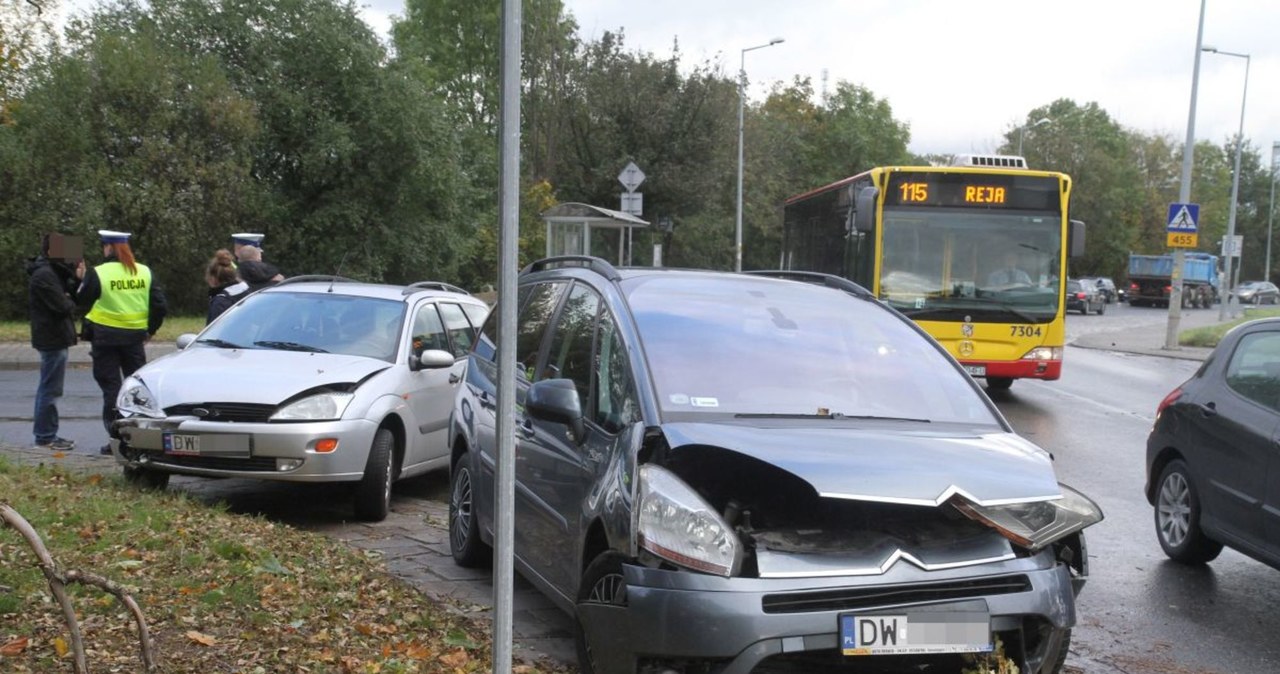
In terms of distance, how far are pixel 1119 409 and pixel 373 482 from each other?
38.6 ft

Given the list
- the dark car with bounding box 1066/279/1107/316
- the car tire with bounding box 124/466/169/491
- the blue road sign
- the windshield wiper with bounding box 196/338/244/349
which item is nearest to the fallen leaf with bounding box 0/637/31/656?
the car tire with bounding box 124/466/169/491

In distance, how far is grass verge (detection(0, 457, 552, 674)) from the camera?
4.28 m

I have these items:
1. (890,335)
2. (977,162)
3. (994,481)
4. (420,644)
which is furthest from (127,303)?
(977,162)

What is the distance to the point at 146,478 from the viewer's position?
776 centimetres

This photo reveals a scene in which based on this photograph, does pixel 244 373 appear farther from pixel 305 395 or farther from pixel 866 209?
pixel 866 209

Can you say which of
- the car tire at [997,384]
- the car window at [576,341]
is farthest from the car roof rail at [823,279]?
the car tire at [997,384]

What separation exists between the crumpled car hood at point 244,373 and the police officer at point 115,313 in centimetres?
168

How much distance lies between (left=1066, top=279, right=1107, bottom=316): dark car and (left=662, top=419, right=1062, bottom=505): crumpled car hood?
180ft

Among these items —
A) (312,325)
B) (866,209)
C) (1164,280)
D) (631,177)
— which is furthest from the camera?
(1164,280)

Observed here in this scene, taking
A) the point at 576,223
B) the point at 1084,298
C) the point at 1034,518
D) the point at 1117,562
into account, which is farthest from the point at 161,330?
the point at 1084,298

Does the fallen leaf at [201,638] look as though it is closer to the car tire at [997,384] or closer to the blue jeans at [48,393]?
the blue jeans at [48,393]

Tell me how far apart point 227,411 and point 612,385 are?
3.64 m

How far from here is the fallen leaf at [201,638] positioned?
14.4ft

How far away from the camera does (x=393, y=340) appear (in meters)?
8.62
